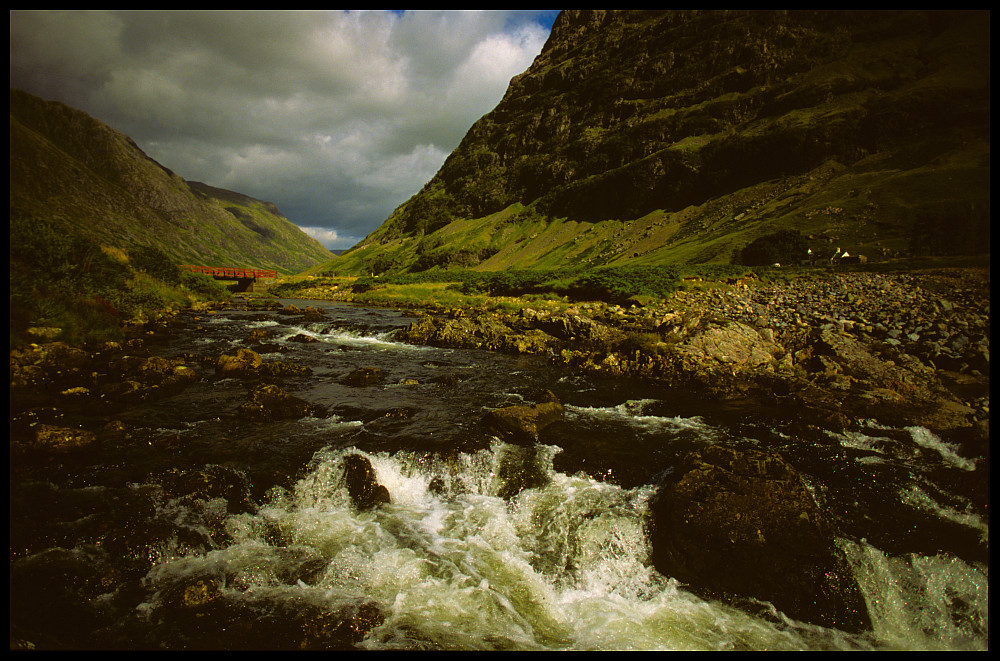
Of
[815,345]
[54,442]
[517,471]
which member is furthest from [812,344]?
[54,442]

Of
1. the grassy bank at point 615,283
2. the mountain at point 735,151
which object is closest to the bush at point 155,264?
the grassy bank at point 615,283

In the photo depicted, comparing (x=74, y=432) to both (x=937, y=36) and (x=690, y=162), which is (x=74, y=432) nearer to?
(x=690, y=162)

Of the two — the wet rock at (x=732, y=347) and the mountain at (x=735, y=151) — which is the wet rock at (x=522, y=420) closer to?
the wet rock at (x=732, y=347)

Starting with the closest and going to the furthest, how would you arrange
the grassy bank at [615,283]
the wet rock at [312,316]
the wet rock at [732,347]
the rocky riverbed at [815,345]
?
the rocky riverbed at [815,345], the wet rock at [732,347], the grassy bank at [615,283], the wet rock at [312,316]

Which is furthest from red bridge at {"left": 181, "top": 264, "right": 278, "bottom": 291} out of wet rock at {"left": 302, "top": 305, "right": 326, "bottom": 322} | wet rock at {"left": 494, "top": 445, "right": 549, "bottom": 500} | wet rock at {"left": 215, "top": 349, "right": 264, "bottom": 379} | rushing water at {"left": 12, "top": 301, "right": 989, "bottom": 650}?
wet rock at {"left": 494, "top": 445, "right": 549, "bottom": 500}

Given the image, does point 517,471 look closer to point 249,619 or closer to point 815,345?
point 249,619

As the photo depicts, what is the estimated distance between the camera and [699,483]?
7926mm

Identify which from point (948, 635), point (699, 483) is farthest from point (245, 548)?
point (948, 635)

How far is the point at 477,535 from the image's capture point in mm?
8344

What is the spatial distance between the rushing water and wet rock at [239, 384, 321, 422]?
0.48 m

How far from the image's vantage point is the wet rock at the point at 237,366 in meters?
16.8

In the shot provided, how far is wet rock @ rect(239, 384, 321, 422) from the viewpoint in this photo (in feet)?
41.6

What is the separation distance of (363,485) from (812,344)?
19068 mm

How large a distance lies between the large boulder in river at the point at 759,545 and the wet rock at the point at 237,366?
17350 millimetres
